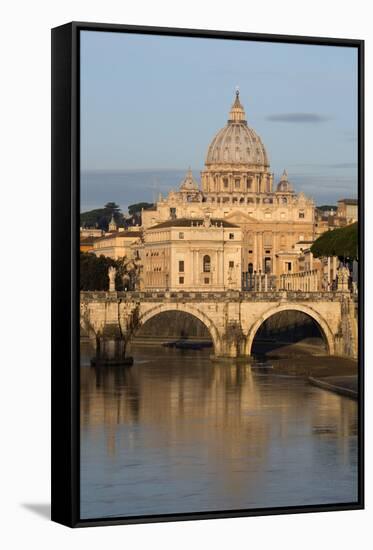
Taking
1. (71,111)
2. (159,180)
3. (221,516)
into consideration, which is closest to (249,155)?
(159,180)

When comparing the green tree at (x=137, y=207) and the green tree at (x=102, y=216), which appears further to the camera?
the green tree at (x=137, y=207)

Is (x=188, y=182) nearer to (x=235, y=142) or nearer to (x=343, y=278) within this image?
(x=235, y=142)

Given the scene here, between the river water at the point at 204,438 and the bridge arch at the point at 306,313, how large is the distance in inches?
9.6

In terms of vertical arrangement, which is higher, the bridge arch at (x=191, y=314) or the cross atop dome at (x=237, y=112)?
the cross atop dome at (x=237, y=112)

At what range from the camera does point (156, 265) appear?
1129 centimetres

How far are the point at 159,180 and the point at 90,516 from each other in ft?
6.37

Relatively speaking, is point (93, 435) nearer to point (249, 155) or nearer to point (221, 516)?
point (221, 516)

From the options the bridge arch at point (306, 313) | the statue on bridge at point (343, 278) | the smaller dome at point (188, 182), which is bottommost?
the bridge arch at point (306, 313)

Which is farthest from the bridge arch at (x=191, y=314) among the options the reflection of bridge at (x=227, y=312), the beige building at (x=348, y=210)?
the beige building at (x=348, y=210)

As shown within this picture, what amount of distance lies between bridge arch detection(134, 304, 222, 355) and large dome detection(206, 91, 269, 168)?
0.84 meters

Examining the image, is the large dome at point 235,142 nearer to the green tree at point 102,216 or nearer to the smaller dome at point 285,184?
the smaller dome at point 285,184

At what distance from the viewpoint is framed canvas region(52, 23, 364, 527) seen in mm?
10602

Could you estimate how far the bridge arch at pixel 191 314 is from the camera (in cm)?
1106

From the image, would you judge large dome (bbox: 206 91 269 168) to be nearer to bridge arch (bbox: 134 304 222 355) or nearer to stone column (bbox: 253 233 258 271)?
stone column (bbox: 253 233 258 271)
